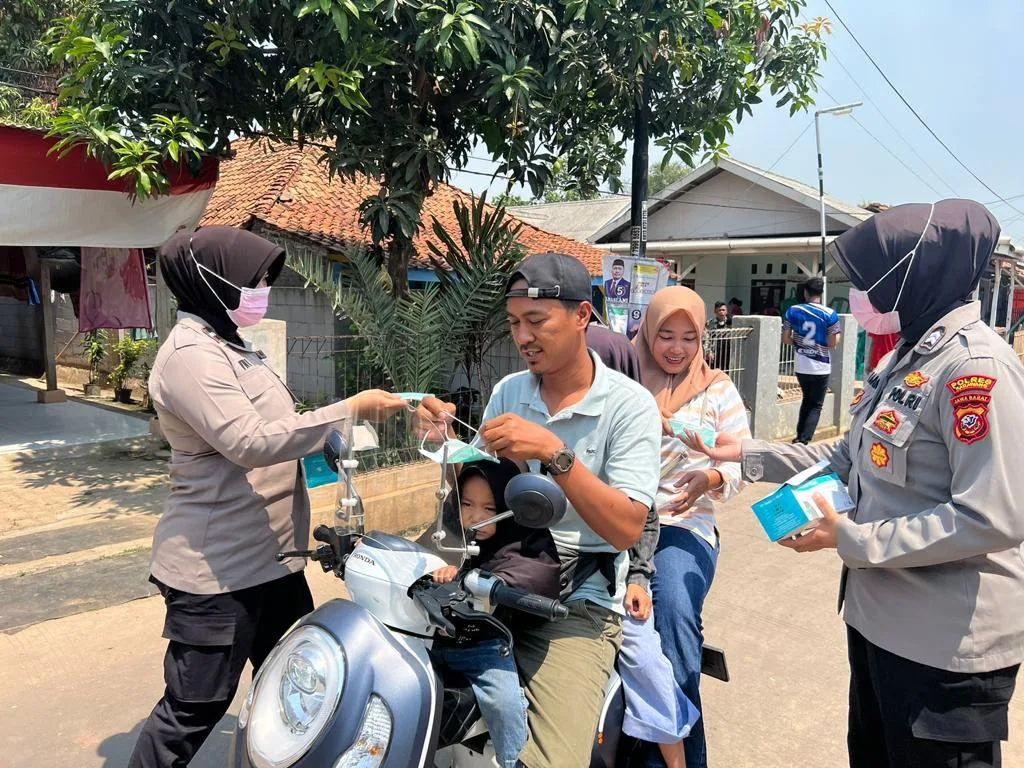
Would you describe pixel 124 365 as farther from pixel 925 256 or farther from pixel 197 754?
pixel 925 256

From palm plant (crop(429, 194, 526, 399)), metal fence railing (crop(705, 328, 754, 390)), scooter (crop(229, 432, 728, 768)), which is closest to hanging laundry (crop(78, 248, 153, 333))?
palm plant (crop(429, 194, 526, 399))

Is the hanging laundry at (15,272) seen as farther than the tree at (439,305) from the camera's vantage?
Yes

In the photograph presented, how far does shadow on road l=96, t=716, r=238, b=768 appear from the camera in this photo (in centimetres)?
279

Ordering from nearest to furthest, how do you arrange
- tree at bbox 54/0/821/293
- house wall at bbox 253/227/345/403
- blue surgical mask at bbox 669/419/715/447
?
blue surgical mask at bbox 669/419/715/447, tree at bbox 54/0/821/293, house wall at bbox 253/227/345/403

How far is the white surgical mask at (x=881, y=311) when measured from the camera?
1768 millimetres

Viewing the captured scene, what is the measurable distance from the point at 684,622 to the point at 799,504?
29.8 inches

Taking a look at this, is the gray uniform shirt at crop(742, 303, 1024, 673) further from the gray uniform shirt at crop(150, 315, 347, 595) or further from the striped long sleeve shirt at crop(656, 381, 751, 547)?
the gray uniform shirt at crop(150, 315, 347, 595)

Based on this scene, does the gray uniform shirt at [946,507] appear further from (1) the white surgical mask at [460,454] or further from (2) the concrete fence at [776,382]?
(2) the concrete fence at [776,382]

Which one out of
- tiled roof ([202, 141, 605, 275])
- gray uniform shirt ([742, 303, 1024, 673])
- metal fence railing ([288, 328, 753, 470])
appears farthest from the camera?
tiled roof ([202, 141, 605, 275])

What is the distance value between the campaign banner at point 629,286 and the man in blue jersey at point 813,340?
2078 millimetres

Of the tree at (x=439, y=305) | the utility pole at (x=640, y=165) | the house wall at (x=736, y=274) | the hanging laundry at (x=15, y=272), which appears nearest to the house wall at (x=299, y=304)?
the tree at (x=439, y=305)

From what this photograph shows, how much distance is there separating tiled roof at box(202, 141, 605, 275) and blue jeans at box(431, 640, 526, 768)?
311 inches

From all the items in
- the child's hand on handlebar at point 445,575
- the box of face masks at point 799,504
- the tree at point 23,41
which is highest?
the tree at point 23,41

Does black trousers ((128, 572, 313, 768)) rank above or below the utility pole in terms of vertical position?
below
